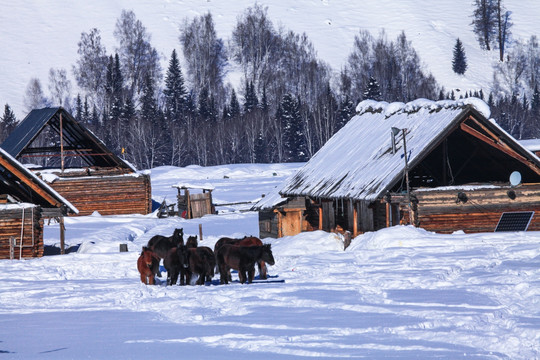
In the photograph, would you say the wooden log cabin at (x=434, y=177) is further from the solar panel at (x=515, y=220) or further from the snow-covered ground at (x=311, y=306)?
the snow-covered ground at (x=311, y=306)

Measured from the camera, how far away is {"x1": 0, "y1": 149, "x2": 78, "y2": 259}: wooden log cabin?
23.6 meters

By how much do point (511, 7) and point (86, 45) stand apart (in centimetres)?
7951

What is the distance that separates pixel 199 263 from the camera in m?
15.5

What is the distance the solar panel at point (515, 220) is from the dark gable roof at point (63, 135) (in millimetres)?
21424

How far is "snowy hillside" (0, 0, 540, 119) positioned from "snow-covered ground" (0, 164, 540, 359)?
101 meters

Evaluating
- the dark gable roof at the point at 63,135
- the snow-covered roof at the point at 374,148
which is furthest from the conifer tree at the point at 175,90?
the snow-covered roof at the point at 374,148

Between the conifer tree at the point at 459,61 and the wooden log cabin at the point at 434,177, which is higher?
the conifer tree at the point at 459,61

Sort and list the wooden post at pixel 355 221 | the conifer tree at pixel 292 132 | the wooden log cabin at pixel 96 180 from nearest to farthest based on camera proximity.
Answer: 1. the wooden post at pixel 355 221
2. the wooden log cabin at pixel 96 180
3. the conifer tree at pixel 292 132

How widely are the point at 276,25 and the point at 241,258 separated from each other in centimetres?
11942

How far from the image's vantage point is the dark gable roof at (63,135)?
3769 centimetres

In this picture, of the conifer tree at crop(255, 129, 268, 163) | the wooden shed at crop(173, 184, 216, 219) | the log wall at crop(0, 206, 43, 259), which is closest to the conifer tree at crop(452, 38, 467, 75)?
the conifer tree at crop(255, 129, 268, 163)

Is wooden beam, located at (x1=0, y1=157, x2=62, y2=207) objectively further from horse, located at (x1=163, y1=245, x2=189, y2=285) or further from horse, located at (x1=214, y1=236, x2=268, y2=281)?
horse, located at (x1=163, y1=245, x2=189, y2=285)

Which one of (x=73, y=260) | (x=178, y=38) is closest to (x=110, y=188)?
(x=73, y=260)

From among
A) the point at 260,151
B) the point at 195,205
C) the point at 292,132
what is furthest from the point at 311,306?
the point at 292,132
